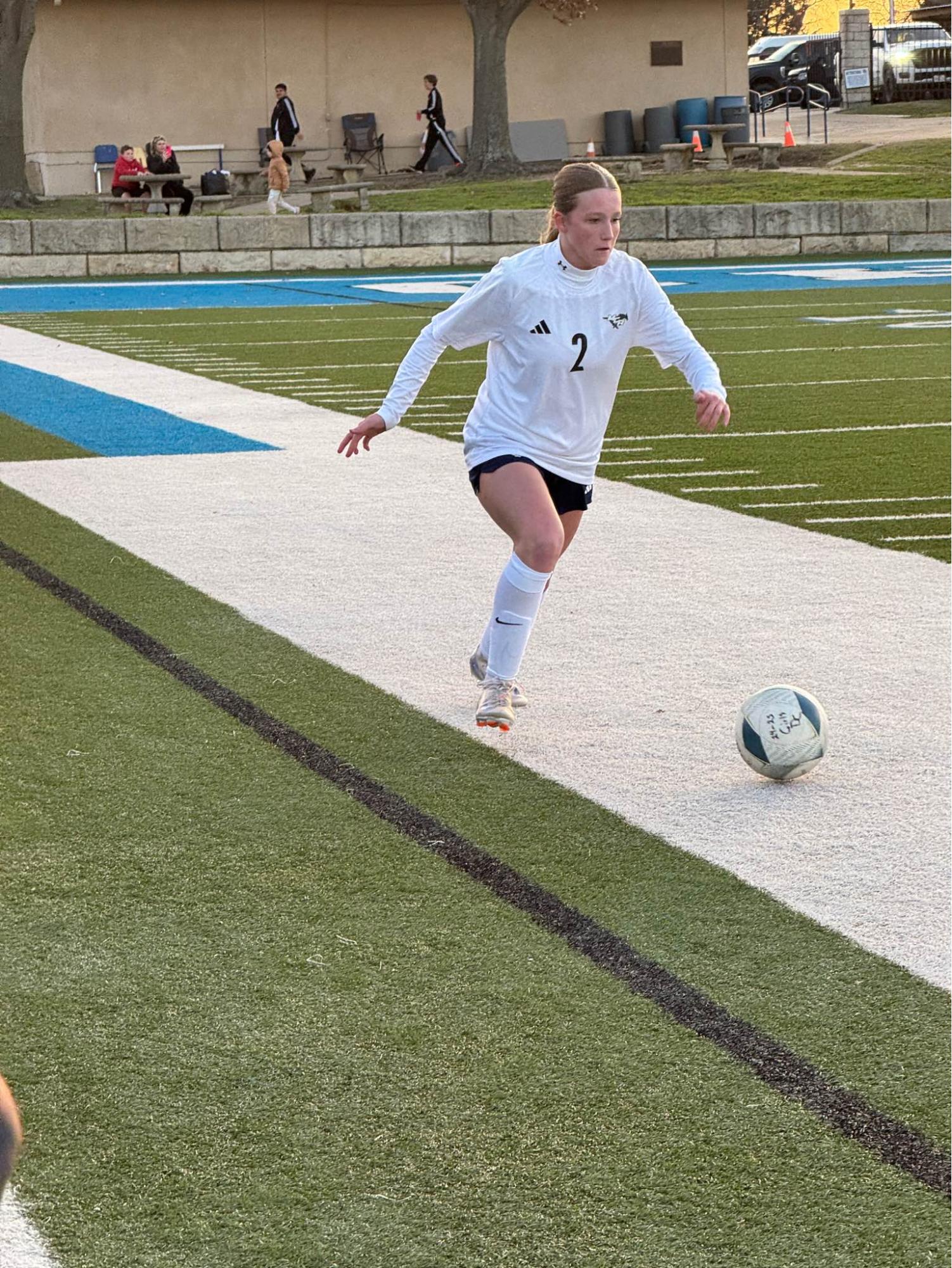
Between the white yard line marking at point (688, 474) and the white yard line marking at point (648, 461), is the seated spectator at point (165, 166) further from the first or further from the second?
the white yard line marking at point (688, 474)

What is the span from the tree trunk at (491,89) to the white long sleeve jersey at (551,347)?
33966 millimetres

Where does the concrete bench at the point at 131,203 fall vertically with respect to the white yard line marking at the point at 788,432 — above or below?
above

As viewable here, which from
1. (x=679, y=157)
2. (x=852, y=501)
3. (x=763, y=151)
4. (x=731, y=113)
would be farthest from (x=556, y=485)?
(x=731, y=113)

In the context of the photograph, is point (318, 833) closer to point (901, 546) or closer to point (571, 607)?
point (571, 607)

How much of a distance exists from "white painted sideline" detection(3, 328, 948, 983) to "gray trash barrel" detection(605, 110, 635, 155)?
34.1 m

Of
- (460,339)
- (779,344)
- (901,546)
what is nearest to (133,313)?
(779,344)

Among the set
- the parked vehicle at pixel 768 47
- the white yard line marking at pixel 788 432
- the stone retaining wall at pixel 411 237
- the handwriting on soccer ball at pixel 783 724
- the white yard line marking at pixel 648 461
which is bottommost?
the handwriting on soccer ball at pixel 783 724

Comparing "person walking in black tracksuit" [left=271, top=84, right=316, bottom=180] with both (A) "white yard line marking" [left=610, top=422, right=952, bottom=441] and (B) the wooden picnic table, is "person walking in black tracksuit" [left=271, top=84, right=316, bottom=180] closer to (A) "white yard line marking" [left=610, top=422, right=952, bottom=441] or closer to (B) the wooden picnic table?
(B) the wooden picnic table

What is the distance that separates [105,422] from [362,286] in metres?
13.9

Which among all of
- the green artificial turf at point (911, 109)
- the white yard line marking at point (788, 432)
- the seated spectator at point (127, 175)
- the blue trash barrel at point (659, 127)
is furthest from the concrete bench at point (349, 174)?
the white yard line marking at point (788, 432)

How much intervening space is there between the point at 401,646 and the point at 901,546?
2.84 metres

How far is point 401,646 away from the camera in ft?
23.2

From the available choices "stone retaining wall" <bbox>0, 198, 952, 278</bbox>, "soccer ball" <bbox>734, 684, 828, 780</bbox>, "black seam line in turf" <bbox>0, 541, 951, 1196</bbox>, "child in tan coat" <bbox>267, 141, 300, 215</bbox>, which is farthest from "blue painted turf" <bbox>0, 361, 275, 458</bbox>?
"child in tan coat" <bbox>267, 141, 300, 215</bbox>

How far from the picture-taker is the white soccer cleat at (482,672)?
242 inches
